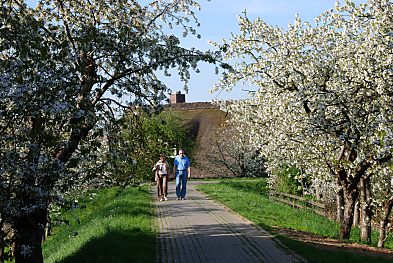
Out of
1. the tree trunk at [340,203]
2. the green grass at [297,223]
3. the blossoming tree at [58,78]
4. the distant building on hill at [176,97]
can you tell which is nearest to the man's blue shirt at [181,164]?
the green grass at [297,223]

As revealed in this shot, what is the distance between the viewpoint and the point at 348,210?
50.3ft

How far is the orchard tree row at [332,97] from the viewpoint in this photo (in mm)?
12906

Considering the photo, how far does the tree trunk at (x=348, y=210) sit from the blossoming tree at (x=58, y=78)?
21.1 ft

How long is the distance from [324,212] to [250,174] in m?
28.0

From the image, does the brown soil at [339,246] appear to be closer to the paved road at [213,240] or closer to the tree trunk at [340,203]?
the paved road at [213,240]

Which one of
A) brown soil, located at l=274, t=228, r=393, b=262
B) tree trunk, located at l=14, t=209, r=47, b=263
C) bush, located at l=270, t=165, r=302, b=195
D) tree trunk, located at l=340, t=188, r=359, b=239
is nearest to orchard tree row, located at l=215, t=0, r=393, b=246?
tree trunk, located at l=340, t=188, r=359, b=239

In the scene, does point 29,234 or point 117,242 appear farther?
point 117,242

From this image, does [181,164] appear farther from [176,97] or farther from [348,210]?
[176,97]

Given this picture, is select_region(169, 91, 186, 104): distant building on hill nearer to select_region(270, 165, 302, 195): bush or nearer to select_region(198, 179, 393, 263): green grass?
select_region(198, 179, 393, 263): green grass

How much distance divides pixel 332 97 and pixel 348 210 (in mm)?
3301

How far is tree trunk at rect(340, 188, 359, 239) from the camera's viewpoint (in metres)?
15.2

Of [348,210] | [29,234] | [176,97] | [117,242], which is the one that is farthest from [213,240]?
[176,97]

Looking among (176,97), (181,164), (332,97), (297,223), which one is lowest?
(297,223)

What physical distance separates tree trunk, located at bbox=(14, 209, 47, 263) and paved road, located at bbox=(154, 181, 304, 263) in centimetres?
221
